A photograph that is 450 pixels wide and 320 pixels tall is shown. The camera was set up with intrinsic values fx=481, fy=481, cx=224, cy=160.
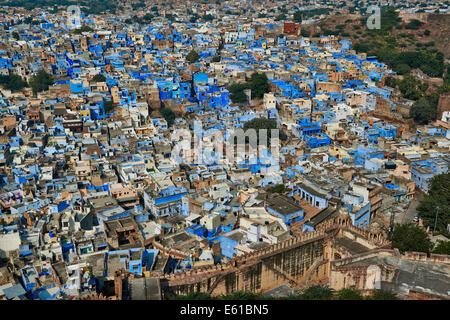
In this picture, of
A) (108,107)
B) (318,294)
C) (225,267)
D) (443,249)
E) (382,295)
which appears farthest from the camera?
(108,107)

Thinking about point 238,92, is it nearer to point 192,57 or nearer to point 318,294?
point 192,57

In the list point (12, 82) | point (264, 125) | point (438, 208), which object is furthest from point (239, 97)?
point (438, 208)

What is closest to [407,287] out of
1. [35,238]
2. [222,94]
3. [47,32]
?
[35,238]

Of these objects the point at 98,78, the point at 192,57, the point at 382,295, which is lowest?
the point at 382,295

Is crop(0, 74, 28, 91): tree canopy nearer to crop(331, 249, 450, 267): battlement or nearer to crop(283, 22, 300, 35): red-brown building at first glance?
crop(283, 22, 300, 35): red-brown building

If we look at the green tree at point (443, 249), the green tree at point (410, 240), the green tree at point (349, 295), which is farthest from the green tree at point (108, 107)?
the green tree at point (349, 295)

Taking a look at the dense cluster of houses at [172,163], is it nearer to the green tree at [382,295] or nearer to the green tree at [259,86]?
the green tree at [259,86]

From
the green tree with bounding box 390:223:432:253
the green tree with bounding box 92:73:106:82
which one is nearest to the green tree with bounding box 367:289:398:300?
the green tree with bounding box 390:223:432:253
